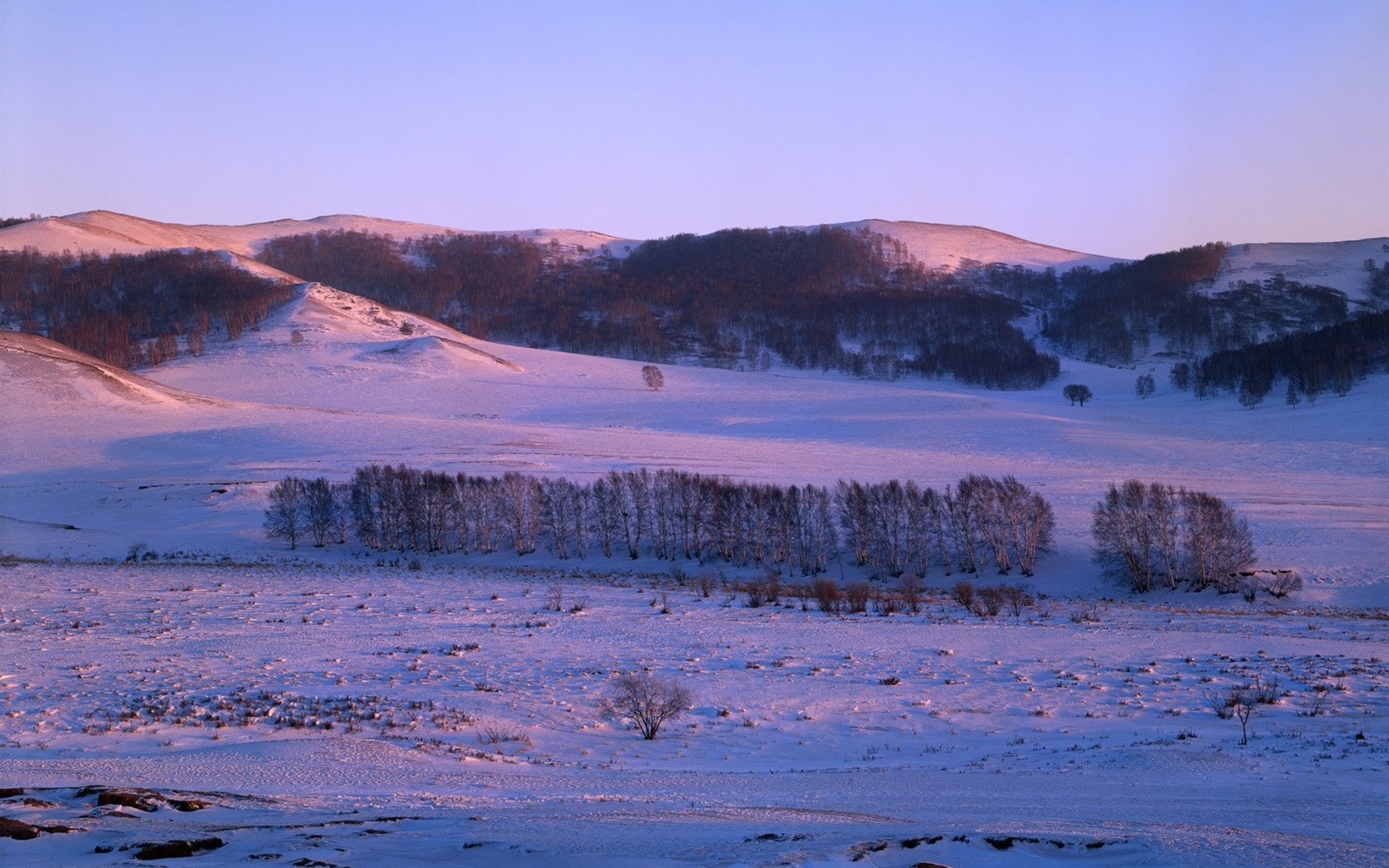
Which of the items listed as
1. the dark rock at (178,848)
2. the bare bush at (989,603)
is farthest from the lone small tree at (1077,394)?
the dark rock at (178,848)

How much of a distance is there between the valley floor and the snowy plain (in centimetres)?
7

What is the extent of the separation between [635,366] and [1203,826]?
126 meters

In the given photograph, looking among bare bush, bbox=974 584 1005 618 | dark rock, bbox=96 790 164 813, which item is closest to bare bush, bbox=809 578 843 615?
bare bush, bbox=974 584 1005 618

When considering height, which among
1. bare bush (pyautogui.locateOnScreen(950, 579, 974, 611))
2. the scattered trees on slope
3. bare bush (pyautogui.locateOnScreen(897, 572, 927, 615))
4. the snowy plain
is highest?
the scattered trees on slope

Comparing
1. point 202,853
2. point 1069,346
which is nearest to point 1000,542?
point 202,853

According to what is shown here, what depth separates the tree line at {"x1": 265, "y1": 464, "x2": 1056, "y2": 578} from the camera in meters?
47.1

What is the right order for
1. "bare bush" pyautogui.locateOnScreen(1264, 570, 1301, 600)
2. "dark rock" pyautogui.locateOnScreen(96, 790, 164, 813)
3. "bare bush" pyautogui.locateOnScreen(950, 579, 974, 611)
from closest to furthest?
"dark rock" pyautogui.locateOnScreen(96, 790, 164, 813)
"bare bush" pyautogui.locateOnScreen(950, 579, 974, 611)
"bare bush" pyautogui.locateOnScreen(1264, 570, 1301, 600)

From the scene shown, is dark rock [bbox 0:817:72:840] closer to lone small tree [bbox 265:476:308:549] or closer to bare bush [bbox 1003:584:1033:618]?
bare bush [bbox 1003:584:1033:618]

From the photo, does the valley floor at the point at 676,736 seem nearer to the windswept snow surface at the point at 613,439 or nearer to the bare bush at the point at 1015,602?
the bare bush at the point at 1015,602

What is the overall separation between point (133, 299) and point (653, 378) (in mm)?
86193

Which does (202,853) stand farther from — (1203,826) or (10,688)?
(10,688)

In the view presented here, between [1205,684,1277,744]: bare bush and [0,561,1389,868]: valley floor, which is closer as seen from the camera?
[0,561,1389,868]: valley floor

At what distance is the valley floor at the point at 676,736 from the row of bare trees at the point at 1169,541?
1167 centimetres

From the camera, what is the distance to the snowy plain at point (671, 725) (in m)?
7.67
